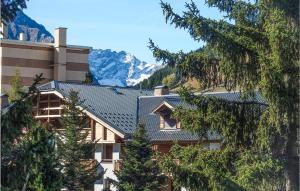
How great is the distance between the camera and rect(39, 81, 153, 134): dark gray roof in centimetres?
3978

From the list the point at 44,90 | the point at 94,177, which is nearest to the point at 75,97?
the point at 94,177

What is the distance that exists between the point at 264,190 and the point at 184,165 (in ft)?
6.91

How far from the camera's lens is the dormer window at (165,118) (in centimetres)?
3791

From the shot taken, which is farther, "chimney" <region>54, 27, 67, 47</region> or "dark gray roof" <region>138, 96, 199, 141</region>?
"chimney" <region>54, 27, 67, 47</region>

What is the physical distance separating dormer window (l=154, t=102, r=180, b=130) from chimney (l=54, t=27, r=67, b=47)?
4067 centimetres

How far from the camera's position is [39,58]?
3164 inches

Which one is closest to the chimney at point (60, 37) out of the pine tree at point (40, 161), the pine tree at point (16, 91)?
the pine tree at point (16, 91)

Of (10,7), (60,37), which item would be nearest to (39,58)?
(60,37)

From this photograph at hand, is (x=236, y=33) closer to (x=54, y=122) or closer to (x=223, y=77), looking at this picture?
(x=223, y=77)

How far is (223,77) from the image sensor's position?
1812cm

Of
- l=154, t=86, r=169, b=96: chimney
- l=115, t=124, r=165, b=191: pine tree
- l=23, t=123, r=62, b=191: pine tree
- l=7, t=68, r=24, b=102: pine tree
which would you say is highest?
l=154, t=86, r=169, b=96: chimney

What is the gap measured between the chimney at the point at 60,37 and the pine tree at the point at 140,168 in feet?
158

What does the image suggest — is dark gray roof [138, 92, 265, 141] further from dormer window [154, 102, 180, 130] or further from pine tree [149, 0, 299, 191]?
pine tree [149, 0, 299, 191]

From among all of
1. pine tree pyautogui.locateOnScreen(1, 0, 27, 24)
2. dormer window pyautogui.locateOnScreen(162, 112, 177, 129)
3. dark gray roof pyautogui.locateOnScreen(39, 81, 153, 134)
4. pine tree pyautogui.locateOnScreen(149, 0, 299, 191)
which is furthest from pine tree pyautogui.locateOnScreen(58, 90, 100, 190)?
pine tree pyautogui.locateOnScreen(1, 0, 27, 24)
